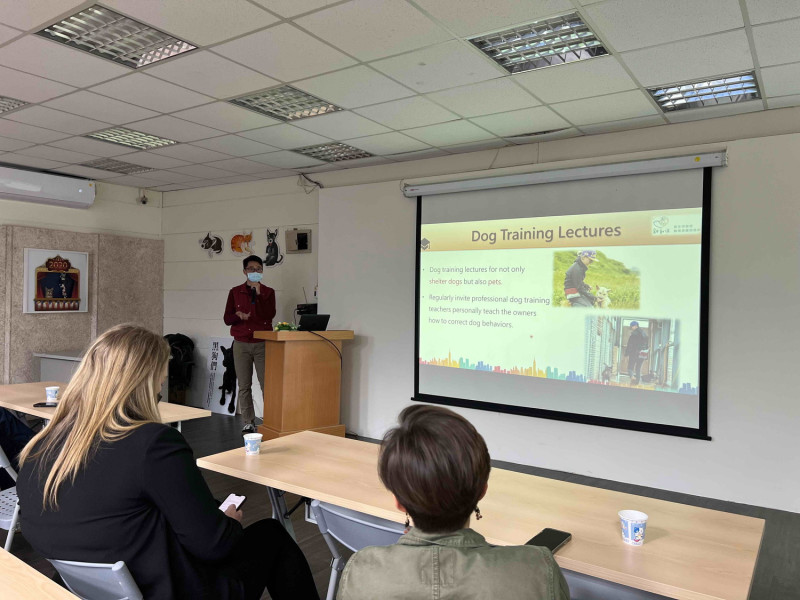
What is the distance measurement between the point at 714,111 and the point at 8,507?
490cm

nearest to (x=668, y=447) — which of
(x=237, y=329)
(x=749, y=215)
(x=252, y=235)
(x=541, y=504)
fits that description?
(x=749, y=215)

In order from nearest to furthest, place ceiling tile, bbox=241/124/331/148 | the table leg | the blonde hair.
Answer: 1. the blonde hair
2. the table leg
3. ceiling tile, bbox=241/124/331/148

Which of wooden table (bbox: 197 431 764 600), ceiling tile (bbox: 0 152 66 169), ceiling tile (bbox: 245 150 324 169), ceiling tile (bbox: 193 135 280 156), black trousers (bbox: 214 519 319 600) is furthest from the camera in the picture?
ceiling tile (bbox: 0 152 66 169)

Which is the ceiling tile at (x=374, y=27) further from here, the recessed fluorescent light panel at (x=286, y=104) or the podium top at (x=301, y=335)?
the podium top at (x=301, y=335)

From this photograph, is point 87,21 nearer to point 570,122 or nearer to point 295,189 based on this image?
point 570,122

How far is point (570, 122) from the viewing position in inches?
180

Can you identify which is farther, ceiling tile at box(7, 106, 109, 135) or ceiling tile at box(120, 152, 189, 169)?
ceiling tile at box(120, 152, 189, 169)

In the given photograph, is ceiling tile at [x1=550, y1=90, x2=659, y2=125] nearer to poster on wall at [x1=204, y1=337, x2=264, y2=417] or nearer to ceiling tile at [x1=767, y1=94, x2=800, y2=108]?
ceiling tile at [x1=767, y1=94, x2=800, y2=108]

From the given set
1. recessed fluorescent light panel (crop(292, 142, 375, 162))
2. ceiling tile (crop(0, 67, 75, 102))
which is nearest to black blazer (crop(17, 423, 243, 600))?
ceiling tile (crop(0, 67, 75, 102))

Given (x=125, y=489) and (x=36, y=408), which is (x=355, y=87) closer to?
(x=36, y=408)

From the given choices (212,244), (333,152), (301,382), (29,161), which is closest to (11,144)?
(29,161)

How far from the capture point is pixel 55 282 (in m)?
7.08

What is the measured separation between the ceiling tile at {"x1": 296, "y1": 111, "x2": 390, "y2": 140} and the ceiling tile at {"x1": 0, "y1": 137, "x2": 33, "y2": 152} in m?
2.89

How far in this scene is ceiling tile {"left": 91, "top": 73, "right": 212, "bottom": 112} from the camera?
12.9 ft
